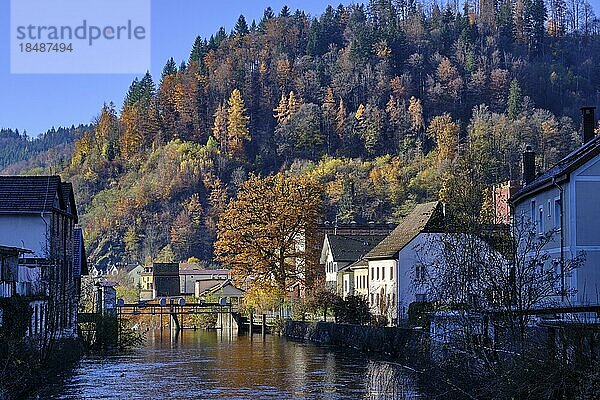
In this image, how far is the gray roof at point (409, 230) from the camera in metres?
74.3

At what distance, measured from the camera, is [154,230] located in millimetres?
169375

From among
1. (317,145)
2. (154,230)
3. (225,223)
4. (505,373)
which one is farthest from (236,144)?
(505,373)

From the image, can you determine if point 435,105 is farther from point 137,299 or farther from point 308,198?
point 308,198

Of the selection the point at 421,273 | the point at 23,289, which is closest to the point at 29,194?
the point at 23,289

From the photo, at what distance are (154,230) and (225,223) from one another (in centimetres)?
8661

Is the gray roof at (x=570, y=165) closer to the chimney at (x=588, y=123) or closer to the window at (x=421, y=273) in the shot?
the chimney at (x=588, y=123)

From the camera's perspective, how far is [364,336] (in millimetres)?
60688

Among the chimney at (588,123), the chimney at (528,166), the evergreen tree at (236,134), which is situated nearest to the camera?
the chimney at (588,123)

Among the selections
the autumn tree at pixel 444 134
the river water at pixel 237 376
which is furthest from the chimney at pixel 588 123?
the autumn tree at pixel 444 134

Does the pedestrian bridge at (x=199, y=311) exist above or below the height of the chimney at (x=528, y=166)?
below

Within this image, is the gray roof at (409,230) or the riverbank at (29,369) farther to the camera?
the gray roof at (409,230)

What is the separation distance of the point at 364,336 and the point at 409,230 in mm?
19794

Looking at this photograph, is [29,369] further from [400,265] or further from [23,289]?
[400,265]

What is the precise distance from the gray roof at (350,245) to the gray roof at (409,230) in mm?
12386
